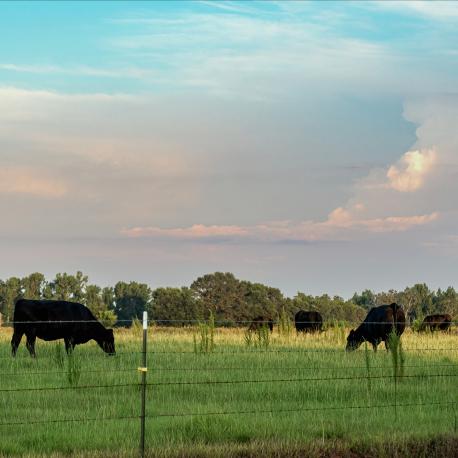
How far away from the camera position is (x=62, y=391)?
15797 millimetres

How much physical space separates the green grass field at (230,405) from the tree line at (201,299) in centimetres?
6156

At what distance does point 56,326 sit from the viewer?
2467cm

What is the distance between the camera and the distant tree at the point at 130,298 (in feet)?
338

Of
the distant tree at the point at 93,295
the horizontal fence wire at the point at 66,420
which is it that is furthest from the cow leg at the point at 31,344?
the distant tree at the point at 93,295

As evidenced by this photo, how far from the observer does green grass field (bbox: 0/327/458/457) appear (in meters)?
11.7

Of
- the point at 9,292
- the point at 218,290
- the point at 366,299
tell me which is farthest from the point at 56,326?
the point at 366,299

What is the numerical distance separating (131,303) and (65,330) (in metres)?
81.4

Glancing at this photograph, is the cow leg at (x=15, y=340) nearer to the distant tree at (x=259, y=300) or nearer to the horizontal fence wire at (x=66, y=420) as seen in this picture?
the horizontal fence wire at (x=66, y=420)

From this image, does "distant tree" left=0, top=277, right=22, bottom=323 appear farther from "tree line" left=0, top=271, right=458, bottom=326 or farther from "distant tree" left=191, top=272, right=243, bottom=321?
"distant tree" left=191, top=272, right=243, bottom=321

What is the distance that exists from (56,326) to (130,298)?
81722 millimetres

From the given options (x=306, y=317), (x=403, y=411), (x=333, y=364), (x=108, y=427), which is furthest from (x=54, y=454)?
(x=306, y=317)

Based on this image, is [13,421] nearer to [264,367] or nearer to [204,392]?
[204,392]

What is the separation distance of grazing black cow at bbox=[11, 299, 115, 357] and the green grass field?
1575 millimetres

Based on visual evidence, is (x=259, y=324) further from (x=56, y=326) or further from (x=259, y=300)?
(x=259, y=300)
